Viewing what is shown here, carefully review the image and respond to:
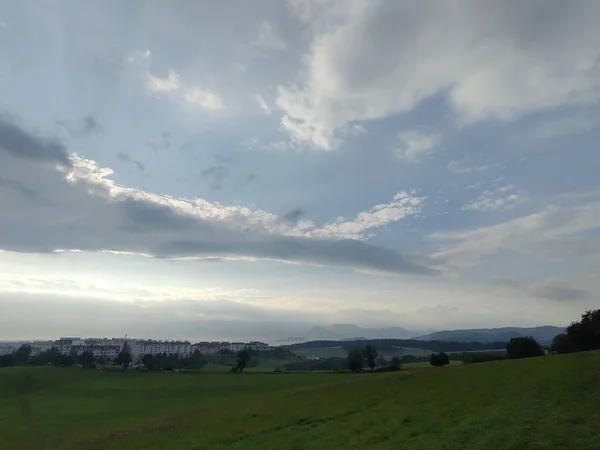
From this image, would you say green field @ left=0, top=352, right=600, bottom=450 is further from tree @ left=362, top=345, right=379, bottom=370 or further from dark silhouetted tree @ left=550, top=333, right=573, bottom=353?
tree @ left=362, top=345, right=379, bottom=370

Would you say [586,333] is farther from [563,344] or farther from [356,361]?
[356,361]

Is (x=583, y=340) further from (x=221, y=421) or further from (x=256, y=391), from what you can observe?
(x=221, y=421)

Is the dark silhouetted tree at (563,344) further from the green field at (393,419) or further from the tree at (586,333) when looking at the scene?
the green field at (393,419)

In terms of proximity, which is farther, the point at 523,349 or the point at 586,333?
the point at 523,349

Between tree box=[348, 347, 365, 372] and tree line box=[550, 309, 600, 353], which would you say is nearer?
tree line box=[550, 309, 600, 353]

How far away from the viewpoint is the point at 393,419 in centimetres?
3069

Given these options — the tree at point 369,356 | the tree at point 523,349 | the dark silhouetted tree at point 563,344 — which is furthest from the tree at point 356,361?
the dark silhouetted tree at point 563,344

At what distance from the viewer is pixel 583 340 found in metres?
76.2

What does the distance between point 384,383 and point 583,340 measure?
47.6 metres

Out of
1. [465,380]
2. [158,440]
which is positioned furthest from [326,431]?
[465,380]

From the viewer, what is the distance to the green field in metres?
23.9

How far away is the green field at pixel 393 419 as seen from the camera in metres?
23.9

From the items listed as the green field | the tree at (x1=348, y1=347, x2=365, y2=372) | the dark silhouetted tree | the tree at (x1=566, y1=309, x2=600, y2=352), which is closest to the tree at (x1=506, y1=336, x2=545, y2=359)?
the dark silhouetted tree

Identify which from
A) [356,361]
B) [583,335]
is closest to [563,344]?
[583,335]
